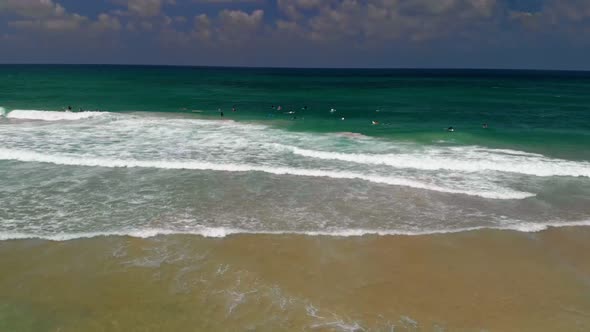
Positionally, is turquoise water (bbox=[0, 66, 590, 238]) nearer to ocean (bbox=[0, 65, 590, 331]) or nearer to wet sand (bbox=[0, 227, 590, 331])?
ocean (bbox=[0, 65, 590, 331])

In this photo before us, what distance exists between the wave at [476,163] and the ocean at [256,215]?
0.13 meters

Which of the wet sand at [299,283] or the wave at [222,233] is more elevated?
the wave at [222,233]

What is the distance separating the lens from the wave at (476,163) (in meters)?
20.6

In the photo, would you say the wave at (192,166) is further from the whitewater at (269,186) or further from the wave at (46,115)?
the wave at (46,115)

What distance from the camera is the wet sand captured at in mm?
8797

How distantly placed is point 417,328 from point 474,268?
3.55m

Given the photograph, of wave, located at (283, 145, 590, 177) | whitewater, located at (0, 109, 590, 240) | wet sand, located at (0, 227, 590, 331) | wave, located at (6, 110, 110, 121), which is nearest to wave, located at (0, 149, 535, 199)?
whitewater, located at (0, 109, 590, 240)

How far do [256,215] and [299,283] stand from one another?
461cm

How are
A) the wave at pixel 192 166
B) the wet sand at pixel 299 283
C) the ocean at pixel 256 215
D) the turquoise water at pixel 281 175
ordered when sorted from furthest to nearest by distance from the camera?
the wave at pixel 192 166, the turquoise water at pixel 281 175, the ocean at pixel 256 215, the wet sand at pixel 299 283

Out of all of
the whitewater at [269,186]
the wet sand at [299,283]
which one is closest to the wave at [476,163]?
the whitewater at [269,186]

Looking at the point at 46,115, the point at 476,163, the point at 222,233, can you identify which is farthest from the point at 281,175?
the point at 46,115

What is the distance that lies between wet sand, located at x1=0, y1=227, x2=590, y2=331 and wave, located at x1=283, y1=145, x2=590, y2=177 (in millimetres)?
7970

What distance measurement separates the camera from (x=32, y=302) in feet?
30.4

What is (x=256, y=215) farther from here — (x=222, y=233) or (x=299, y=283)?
(x=299, y=283)
